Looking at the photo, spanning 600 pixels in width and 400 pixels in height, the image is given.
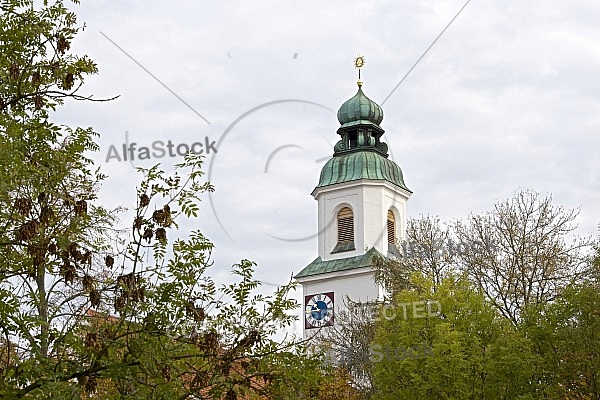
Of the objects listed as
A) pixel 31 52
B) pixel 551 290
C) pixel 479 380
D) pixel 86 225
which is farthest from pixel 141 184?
pixel 551 290

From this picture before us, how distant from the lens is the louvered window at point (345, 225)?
181 ft

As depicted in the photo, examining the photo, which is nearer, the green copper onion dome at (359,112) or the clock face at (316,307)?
the clock face at (316,307)

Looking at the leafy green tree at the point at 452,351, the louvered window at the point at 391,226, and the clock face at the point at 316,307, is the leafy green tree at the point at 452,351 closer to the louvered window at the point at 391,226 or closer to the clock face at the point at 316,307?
the clock face at the point at 316,307

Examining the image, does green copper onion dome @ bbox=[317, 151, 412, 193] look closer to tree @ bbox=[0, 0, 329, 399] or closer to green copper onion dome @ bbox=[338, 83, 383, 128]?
green copper onion dome @ bbox=[338, 83, 383, 128]

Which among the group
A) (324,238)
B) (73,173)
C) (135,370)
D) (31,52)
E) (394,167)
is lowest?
(135,370)

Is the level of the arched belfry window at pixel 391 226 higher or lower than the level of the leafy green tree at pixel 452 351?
higher

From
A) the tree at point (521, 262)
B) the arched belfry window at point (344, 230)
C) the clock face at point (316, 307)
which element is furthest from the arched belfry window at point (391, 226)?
the tree at point (521, 262)

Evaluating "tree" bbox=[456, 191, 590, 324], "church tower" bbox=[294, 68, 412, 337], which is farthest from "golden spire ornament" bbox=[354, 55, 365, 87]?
"tree" bbox=[456, 191, 590, 324]

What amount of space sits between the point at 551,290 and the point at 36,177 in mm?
19924

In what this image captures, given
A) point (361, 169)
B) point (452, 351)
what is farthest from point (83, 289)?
point (361, 169)

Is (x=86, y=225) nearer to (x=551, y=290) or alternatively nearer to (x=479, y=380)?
(x=479, y=380)

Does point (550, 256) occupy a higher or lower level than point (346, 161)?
lower

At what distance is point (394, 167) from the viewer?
56.8 meters

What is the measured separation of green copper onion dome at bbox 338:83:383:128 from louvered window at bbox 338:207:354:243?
4.75 metres
